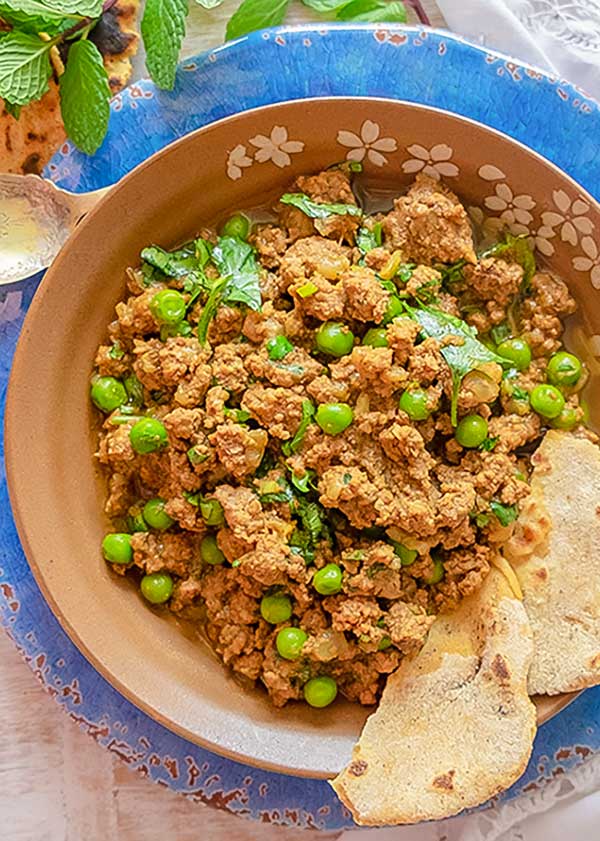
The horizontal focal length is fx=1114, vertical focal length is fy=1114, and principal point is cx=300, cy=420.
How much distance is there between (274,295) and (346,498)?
25.9 inches

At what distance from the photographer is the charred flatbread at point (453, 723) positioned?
2986 millimetres

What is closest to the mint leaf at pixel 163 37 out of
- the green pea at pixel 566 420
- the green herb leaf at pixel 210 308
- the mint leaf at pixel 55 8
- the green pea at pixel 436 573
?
the mint leaf at pixel 55 8

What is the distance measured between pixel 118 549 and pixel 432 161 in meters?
1.51

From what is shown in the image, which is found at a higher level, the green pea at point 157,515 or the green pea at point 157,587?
the green pea at point 157,515

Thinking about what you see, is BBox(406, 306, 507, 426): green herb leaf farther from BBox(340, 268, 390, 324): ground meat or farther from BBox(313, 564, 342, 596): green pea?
BBox(313, 564, 342, 596): green pea

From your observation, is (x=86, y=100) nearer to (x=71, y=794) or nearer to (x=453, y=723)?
(x=453, y=723)

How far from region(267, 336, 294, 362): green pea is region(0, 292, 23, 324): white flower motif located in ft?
2.90

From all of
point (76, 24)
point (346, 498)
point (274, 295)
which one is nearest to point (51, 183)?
point (76, 24)

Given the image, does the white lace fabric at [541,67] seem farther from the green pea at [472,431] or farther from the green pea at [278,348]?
the green pea at [278,348]

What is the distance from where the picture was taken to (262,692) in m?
3.45

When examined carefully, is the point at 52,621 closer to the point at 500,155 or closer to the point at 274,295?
the point at 274,295

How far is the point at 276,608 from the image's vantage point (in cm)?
325

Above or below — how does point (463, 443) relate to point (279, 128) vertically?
below

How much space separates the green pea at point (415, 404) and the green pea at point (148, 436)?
698 millimetres
